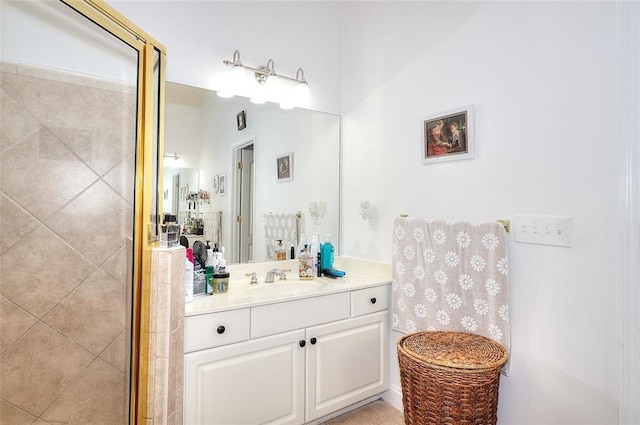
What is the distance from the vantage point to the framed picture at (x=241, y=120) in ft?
6.67

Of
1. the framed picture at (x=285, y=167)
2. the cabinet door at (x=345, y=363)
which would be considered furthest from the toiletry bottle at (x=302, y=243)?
the cabinet door at (x=345, y=363)

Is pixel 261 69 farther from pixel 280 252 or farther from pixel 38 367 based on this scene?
pixel 38 367

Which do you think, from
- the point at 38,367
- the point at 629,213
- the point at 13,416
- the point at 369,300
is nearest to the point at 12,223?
the point at 38,367

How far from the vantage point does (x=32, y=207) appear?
4.38 ft

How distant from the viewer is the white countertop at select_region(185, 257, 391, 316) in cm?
146

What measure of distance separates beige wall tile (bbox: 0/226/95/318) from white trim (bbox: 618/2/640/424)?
216cm

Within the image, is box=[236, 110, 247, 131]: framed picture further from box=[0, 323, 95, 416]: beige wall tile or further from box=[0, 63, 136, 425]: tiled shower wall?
box=[0, 323, 95, 416]: beige wall tile

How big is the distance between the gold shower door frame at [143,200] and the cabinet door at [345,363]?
2.46 ft

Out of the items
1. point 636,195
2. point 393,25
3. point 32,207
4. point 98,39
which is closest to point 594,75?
point 636,195

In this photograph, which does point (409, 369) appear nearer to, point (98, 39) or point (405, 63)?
point (405, 63)

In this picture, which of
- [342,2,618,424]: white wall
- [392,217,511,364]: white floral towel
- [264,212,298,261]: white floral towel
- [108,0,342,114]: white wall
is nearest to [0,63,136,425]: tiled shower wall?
[108,0,342,114]: white wall

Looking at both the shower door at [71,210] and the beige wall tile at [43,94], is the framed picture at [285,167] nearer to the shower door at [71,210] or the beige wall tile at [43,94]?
the shower door at [71,210]

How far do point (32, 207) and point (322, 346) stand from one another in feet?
4.68

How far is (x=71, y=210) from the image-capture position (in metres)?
1.41
